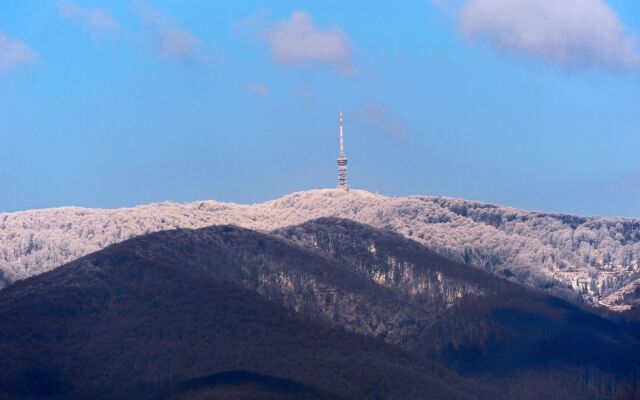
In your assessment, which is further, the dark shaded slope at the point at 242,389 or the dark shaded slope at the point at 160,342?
the dark shaded slope at the point at 160,342

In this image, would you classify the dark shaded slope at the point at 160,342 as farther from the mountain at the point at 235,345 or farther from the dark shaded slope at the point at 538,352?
the dark shaded slope at the point at 538,352

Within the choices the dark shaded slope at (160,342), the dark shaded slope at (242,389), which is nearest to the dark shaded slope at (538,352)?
the dark shaded slope at (160,342)

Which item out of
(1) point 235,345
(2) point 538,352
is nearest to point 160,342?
(1) point 235,345

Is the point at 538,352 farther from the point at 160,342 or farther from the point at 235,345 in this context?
the point at 160,342

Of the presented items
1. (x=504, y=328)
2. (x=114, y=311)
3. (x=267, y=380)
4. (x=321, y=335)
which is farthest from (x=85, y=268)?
(x=504, y=328)

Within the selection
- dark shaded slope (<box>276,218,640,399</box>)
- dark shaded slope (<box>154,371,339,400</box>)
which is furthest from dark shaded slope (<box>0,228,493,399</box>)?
dark shaded slope (<box>276,218,640,399</box>)
